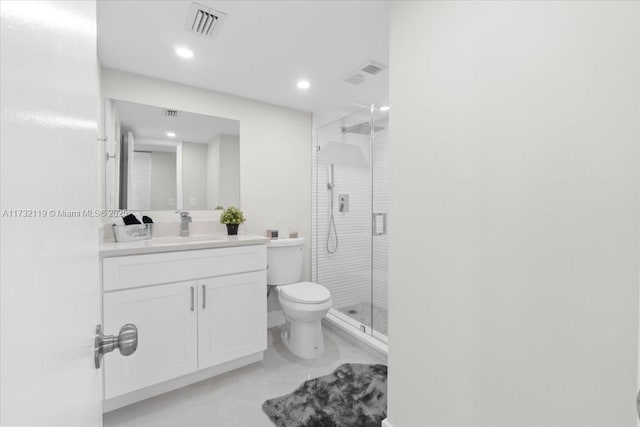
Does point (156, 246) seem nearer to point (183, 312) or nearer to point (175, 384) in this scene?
point (183, 312)

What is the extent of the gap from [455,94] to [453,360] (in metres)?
1.09

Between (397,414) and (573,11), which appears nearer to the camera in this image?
(573,11)

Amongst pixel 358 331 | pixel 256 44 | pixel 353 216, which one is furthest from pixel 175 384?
pixel 256 44

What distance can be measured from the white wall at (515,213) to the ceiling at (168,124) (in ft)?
5.81

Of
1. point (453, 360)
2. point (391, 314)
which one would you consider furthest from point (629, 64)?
point (391, 314)

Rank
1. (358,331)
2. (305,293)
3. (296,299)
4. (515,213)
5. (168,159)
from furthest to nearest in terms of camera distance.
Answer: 1. (358,331)
2. (168,159)
3. (305,293)
4. (296,299)
5. (515,213)

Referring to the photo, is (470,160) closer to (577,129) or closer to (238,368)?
(577,129)

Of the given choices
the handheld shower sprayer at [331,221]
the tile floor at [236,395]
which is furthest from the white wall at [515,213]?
the handheld shower sprayer at [331,221]

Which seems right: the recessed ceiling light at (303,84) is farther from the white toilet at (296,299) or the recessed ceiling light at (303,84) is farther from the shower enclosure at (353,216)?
the white toilet at (296,299)

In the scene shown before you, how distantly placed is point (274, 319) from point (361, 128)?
2.14m

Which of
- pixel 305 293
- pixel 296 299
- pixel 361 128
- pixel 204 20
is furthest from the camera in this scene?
pixel 361 128

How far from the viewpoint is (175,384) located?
1.92 m

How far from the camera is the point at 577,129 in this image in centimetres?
87

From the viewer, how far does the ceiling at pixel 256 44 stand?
5.09 feet
